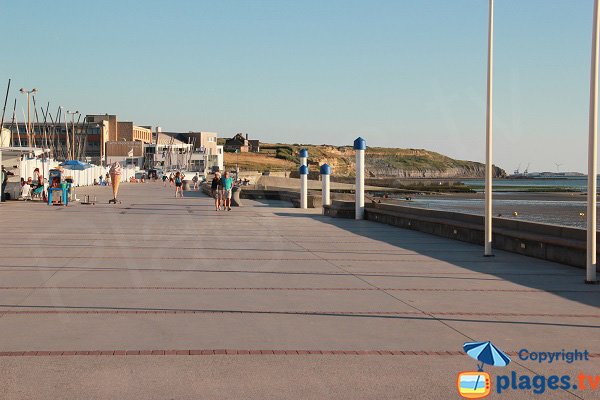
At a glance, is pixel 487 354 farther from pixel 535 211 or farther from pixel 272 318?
pixel 535 211

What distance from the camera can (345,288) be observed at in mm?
11094

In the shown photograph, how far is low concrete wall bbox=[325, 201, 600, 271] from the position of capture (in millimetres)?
13945

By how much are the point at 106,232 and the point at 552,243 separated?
36.6 ft

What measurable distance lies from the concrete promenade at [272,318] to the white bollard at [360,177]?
10597 mm

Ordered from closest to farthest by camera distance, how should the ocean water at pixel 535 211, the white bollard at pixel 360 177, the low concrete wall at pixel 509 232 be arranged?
the low concrete wall at pixel 509 232
the white bollard at pixel 360 177
the ocean water at pixel 535 211

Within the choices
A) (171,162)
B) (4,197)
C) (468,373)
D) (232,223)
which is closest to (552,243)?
(468,373)

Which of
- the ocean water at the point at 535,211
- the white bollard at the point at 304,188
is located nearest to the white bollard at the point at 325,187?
the white bollard at the point at 304,188

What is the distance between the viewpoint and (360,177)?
28.1 metres

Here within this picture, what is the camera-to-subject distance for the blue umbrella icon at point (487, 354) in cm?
662

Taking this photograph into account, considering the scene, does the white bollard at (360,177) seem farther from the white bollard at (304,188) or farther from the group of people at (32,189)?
A: the group of people at (32,189)
